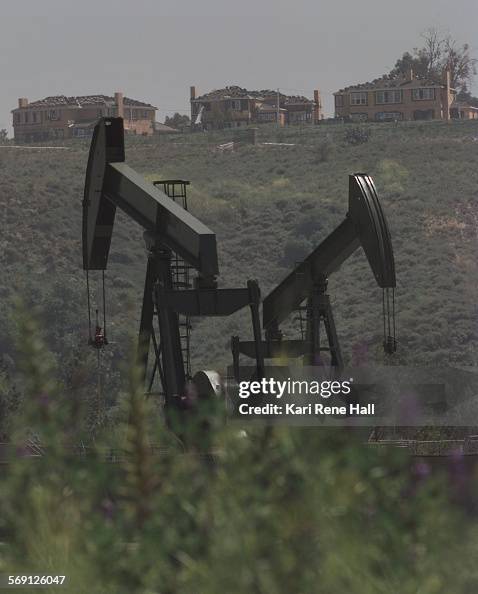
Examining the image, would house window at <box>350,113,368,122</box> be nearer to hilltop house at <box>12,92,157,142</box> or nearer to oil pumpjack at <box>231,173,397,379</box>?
hilltop house at <box>12,92,157,142</box>

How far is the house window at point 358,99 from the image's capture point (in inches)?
6363

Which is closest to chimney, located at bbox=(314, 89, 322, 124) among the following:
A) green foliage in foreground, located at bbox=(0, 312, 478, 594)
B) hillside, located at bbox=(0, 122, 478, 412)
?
hillside, located at bbox=(0, 122, 478, 412)

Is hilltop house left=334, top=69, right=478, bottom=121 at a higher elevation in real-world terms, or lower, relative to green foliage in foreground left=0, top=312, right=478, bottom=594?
lower

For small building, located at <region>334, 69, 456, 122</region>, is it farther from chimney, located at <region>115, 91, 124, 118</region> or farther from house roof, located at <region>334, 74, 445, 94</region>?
chimney, located at <region>115, 91, 124, 118</region>

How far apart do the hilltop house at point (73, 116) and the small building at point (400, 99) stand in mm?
22991

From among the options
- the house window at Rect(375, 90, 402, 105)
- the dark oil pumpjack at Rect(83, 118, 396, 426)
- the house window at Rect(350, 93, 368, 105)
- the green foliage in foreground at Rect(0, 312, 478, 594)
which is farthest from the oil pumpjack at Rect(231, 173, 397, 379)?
the house window at Rect(350, 93, 368, 105)

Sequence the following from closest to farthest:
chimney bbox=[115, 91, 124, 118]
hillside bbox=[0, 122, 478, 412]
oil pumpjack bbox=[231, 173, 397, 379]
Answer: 1. oil pumpjack bbox=[231, 173, 397, 379]
2. hillside bbox=[0, 122, 478, 412]
3. chimney bbox=[115, 91, 124, 118]

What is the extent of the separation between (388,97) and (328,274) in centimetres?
13348

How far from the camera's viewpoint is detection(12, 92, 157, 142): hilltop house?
155 m

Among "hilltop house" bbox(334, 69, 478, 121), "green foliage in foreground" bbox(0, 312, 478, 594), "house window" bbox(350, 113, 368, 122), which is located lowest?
"house window" bbox(350, 113, 368, 122)

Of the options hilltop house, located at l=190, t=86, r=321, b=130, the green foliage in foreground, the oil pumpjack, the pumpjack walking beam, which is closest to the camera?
the green foliage in foreground

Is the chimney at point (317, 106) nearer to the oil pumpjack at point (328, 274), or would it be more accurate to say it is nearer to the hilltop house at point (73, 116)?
the hilltop house at point (73, 116)

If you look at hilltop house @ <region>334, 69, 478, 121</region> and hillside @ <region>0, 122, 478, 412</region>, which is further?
hilltop house @ <region>334, 69, 478, 121</region>

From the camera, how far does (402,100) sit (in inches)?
6270
